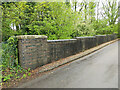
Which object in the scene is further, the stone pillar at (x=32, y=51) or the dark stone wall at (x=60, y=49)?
the dark stone wall at (x=60, y=49)

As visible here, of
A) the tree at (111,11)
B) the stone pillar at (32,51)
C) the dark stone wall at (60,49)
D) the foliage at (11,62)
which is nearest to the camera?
the foliage at (11,62)

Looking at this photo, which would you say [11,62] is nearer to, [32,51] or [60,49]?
[32,51]

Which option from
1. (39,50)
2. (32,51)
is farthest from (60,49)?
(32,51)

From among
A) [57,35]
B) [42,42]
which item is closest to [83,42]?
[57,35]

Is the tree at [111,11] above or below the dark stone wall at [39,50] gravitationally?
above

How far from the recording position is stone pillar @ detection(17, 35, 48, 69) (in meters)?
3.96

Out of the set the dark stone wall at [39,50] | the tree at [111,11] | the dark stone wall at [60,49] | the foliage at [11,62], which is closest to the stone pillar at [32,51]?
the dark stone wall at [39,50]

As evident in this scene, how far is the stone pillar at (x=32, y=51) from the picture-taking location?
3.96m

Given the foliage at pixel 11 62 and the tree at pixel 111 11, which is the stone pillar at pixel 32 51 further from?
the tree at pixel 111 11

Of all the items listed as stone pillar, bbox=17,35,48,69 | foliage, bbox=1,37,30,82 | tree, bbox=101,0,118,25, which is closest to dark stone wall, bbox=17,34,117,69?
stone pillar, bbox=17,35,48,69

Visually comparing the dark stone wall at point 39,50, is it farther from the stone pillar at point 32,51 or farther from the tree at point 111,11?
the tree at point 111,11

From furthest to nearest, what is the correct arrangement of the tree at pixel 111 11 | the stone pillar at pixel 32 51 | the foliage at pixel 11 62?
1. the tree at pixel 111 11
2. the stone pillar at pixel 32 51
3. the foliage at pixel 11 62

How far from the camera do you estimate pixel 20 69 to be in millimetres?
3898

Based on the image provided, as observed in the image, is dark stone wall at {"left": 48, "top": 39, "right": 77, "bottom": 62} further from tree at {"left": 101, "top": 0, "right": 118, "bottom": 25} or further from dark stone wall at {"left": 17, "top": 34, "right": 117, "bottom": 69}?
tree at {"left": 101, "top": 0, "right": 118, "bottom": 25}
